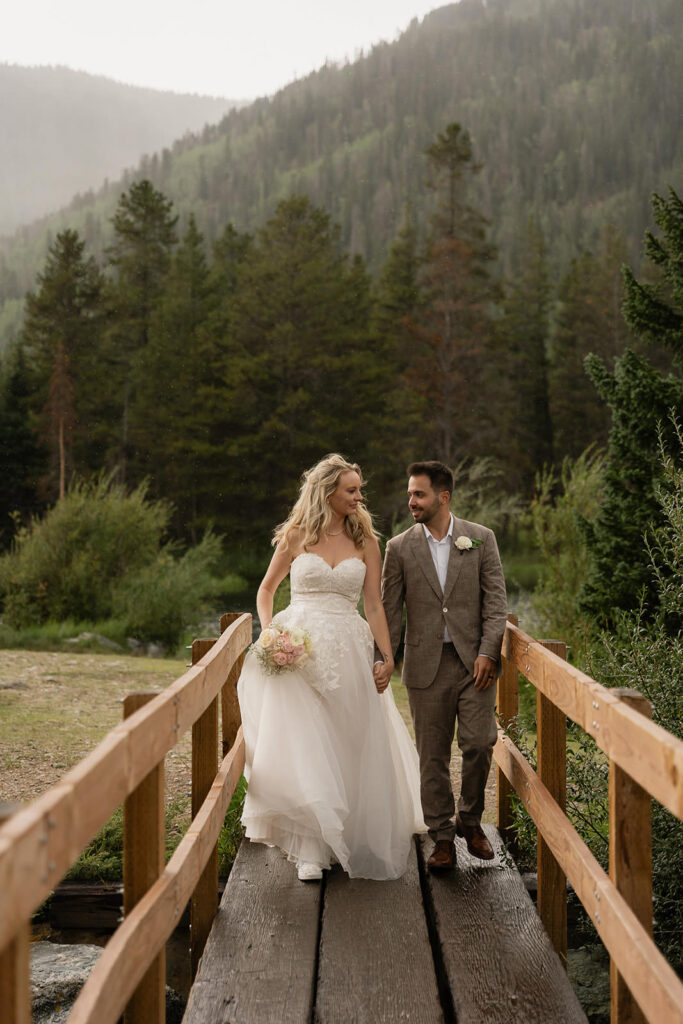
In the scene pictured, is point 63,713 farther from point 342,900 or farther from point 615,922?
point 615,922

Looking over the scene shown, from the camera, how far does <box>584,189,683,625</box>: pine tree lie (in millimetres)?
11773

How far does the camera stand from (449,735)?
5.21 metres

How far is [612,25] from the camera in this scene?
493 ft

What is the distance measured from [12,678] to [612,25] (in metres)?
161

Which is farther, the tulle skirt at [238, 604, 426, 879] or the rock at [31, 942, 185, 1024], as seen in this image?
the tulle skirt at [238, 604, 426, 879]

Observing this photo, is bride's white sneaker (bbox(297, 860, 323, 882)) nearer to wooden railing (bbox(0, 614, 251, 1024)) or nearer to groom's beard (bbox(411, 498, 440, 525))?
wooden railing (bbox(0, 614, 251, 1024))

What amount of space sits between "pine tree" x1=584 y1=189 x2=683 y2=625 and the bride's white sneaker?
7.51 meters

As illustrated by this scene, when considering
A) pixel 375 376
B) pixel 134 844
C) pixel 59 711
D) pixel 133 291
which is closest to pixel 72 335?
pixel 133 291

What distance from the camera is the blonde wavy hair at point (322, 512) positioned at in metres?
5.68

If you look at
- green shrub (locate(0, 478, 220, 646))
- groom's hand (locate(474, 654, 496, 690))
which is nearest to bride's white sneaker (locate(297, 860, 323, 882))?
groom's hand (locate(474, 654, 496, 690))

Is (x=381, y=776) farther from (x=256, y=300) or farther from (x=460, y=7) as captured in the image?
(x=460, y=7)

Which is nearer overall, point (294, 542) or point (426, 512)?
point (426, 512)

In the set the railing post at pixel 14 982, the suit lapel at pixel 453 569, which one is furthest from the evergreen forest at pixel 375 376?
the railing post at pixel 14 982

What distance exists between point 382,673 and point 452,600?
62cm
